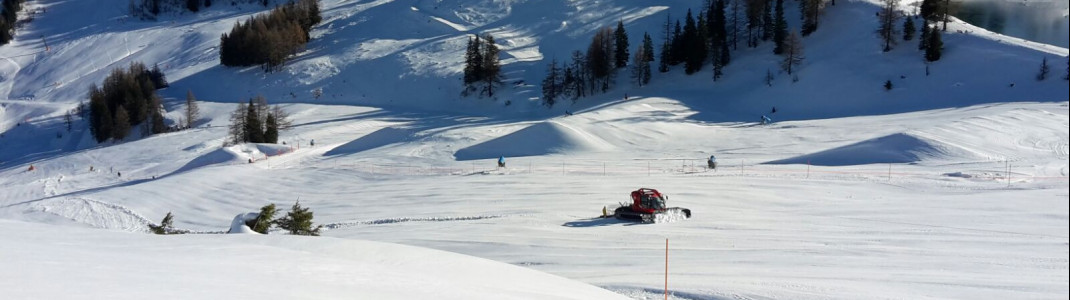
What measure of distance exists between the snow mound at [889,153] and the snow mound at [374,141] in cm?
2201

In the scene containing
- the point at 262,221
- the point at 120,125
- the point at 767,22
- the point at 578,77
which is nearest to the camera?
the point at 262,221

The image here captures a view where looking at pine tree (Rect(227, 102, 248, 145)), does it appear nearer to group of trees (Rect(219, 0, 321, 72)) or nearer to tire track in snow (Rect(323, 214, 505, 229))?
group of trees (Rect(219, 0, 321, 72))

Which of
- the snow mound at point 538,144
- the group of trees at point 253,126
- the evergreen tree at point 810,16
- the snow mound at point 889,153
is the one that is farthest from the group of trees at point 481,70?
the snow mound at point 889,153

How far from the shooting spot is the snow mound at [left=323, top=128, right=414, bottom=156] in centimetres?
4566

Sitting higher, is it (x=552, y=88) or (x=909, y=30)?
(x=909, y=30)

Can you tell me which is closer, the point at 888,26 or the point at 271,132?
A: the point at 271,132

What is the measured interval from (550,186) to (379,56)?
5241cm

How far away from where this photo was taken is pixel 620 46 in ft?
231

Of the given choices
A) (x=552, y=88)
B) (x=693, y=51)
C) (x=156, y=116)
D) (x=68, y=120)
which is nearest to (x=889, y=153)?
(x=693, y=51)

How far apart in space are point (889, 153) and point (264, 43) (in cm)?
6178

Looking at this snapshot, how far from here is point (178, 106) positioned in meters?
70.8

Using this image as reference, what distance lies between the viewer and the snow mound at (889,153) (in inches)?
1374

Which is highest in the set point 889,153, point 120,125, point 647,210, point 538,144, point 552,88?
point 552,88

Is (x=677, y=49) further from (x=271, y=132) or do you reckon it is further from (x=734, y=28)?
(x=271, y=132)
